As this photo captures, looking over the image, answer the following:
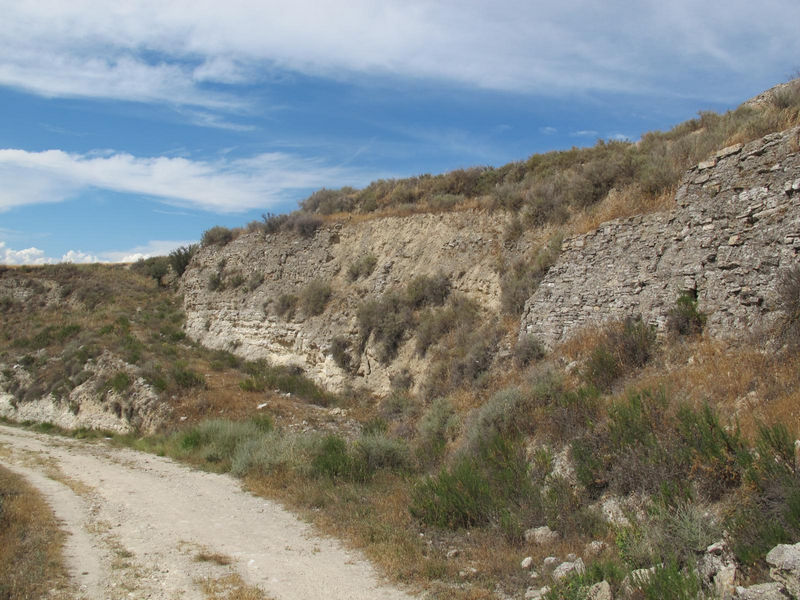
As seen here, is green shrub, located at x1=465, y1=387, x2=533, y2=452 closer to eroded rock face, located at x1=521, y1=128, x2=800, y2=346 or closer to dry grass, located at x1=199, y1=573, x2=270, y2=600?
eroded rock face, located at x1=521, y1=128, x2=800, y2=346

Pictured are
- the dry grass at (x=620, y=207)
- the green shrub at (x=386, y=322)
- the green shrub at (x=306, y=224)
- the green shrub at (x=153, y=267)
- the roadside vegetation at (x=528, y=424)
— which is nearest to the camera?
the roadside vegetation at (x=528, y=424)

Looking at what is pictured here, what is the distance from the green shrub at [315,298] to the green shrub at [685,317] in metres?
14.8

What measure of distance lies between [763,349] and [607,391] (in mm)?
2371

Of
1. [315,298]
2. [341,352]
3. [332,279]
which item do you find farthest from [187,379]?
[332,279]

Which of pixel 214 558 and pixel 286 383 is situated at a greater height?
pixel 286 383

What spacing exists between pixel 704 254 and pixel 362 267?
14.2 m

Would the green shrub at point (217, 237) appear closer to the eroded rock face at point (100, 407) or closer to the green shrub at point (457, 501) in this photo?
the eroded rock face at point (100, 407)

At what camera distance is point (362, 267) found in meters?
21.7

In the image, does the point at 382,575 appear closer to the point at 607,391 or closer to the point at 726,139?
the point at 607,391

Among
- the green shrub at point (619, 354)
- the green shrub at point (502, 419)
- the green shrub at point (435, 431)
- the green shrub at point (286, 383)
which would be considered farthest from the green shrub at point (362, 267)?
the green shrub at point (619, 354)

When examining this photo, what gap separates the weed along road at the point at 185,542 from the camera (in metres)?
6.23

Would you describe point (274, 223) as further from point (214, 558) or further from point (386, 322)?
point (214, 558)

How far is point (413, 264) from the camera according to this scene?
781 inches

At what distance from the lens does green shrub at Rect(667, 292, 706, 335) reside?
9.01 meters
